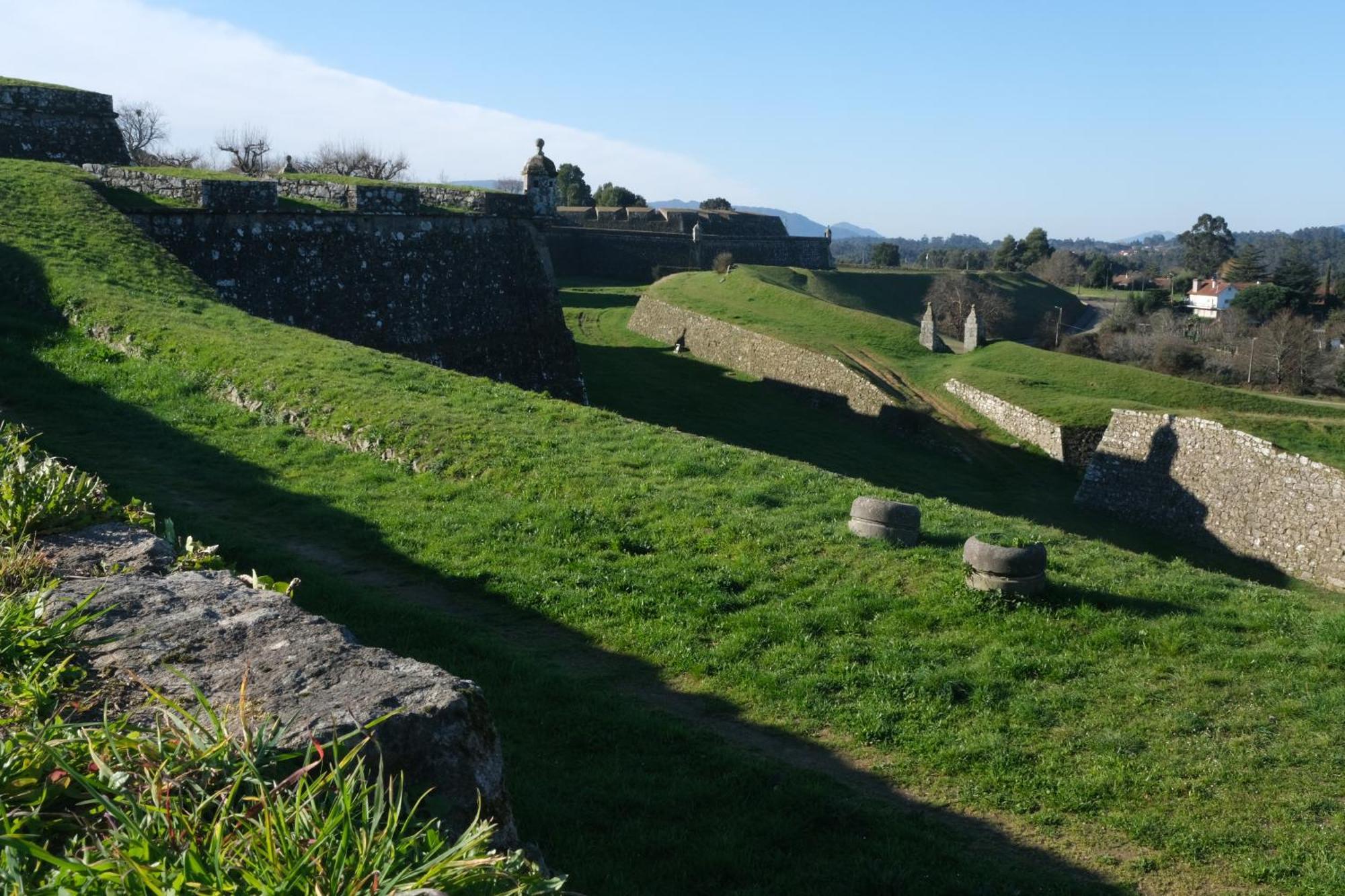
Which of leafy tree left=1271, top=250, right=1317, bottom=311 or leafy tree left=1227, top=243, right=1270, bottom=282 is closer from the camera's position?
leafy tree left=1271, top=250, right=1317, bottom=311

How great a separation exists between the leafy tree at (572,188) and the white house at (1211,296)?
1689 inches

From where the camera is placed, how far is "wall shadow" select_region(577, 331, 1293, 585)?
2273 cm

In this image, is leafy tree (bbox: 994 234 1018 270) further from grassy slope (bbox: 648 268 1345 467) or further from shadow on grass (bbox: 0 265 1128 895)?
shadow on grass (bbox: 0 265 1128 895)

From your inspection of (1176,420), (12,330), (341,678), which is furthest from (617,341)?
(341,678)

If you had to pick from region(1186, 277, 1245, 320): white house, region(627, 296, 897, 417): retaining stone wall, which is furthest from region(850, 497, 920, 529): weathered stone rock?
region(1186, 277, 1245, 320): white house

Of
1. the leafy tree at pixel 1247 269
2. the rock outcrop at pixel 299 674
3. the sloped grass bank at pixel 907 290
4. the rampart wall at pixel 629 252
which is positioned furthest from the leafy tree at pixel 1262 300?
the rock outcrop at pixel 299 674

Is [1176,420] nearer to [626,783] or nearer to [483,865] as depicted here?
[626,783]

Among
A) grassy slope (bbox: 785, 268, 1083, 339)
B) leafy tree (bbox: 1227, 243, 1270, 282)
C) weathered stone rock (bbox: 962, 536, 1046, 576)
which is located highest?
leafy tree (bbox: 1227, 243, 1270, 282)

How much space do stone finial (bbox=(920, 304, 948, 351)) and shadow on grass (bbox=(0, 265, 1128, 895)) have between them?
30646 mm

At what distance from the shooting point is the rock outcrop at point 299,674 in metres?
2.83

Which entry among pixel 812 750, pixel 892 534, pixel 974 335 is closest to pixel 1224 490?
pixel 974 335

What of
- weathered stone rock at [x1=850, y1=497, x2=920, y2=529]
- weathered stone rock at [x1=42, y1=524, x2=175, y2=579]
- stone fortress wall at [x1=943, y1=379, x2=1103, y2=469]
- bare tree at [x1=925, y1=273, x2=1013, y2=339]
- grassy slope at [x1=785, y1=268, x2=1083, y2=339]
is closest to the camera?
weathered stone rock at [x1=42, y1=524, x2=175, y2=579]

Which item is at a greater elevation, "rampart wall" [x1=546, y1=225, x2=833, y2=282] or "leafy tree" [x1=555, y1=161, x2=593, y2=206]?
"leafy tree" [x1=555, y1=161, x2=593, y2=206]

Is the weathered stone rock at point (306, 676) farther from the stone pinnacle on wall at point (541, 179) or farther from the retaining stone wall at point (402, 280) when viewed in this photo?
the stone pinnacle on wall at point (541, 179)
